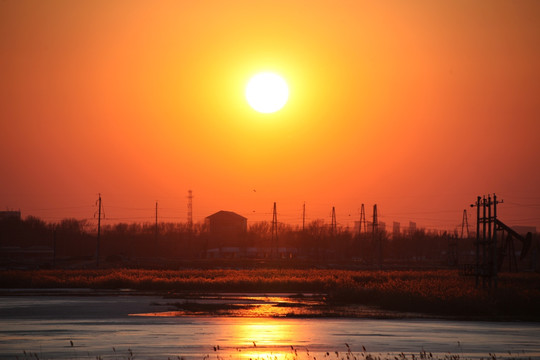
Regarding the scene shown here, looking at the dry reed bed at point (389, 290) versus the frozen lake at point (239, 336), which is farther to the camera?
the dry reed bed at point (389, 290)

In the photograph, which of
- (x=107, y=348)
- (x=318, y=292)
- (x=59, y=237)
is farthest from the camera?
(x=59, y=237)

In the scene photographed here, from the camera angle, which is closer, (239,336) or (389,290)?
(239,336)

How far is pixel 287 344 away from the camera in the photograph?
26047 mm

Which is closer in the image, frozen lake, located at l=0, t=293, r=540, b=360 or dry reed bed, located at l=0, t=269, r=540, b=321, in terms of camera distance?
frozen lake, located at l=0, t=293, r=540, b=360

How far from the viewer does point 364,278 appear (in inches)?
3088

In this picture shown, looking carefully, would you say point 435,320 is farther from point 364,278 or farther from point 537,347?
point 364,278

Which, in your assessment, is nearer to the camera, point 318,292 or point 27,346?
point 27,346

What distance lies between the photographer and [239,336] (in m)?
28.6

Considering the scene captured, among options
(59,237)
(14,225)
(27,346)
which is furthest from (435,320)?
(14,225)

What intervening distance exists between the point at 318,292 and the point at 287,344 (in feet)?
131

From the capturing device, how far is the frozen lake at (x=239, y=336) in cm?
2373

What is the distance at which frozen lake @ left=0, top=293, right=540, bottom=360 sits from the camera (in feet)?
77.9

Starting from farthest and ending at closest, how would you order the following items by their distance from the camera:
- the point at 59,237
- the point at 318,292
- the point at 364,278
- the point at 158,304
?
the point at 59,237 < the point at 364,278 < the point at 318,292 < the point at 158,304

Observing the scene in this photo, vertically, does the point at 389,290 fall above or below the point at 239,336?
above
